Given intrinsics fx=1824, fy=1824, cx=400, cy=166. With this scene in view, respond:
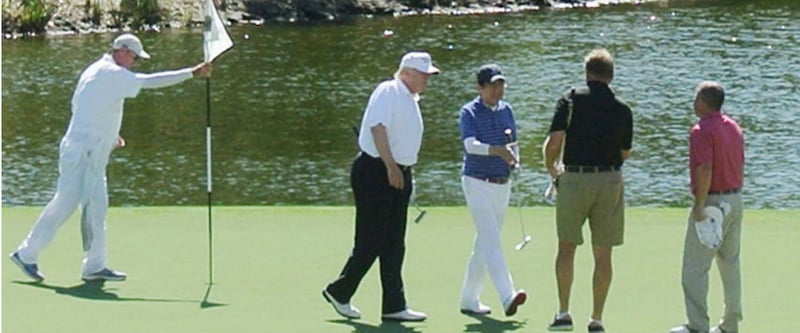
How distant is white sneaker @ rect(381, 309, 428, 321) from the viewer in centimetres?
909

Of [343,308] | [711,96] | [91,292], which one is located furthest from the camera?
[91,292]

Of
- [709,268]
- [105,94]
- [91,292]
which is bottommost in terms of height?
[91,292]

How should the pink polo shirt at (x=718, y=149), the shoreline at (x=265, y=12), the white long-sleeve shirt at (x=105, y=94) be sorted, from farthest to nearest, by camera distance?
the shoreline at (x=265, y=12) < the white long-sleeve shirt at (x=105, y=94) < the pink polo shirt at (x=718, y=149)

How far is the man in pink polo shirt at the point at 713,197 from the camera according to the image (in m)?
8.43

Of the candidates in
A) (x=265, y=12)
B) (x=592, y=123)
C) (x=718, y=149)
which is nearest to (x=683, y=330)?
(x=718, y=149)

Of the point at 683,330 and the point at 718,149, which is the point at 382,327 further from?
the point at 718,149

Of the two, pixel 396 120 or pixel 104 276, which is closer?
pixel 396 120

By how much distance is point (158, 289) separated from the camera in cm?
1012

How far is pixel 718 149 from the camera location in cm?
846

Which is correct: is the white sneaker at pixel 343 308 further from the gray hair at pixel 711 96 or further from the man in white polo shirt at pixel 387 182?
the gray hair at pixel 711 96

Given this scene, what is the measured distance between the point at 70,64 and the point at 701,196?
2874 cm

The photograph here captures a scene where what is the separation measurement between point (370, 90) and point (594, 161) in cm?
2312

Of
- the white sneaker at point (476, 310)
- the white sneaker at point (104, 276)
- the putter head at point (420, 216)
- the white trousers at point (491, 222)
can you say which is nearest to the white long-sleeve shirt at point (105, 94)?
the white sneaker at point (104, 276)

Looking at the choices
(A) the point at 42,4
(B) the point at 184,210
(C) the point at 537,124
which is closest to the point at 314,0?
(A) the point at 42,4
